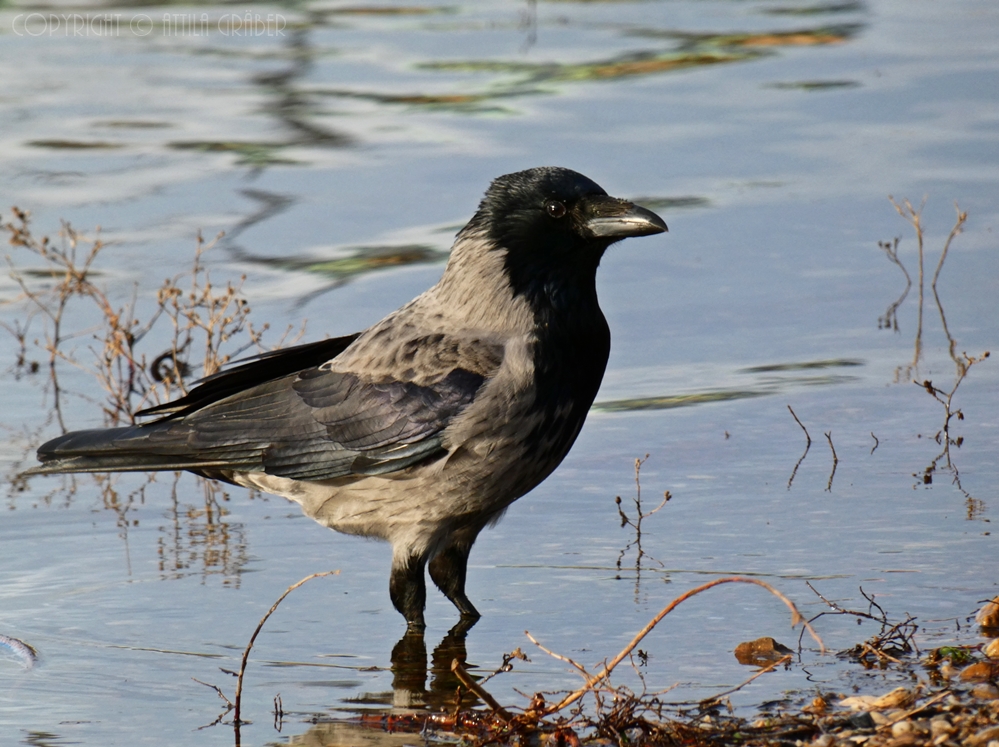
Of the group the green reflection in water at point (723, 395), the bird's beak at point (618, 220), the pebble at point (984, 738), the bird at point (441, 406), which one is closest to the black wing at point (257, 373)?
the bird at point (441, 406)

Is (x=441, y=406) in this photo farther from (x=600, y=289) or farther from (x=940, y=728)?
(x=600, y=289)

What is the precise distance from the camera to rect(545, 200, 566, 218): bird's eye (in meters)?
5.77

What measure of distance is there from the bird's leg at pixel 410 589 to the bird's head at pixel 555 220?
1.05 meters

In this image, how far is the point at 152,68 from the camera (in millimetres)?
14875

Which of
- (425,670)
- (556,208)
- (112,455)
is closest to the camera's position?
(425,670)

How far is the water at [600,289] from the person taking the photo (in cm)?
550

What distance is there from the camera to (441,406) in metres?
5.66

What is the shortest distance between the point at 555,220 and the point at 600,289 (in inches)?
138

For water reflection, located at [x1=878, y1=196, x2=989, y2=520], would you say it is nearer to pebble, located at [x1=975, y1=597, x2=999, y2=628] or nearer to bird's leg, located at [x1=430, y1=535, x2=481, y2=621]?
pebble, located at [x1=975, y1=597, x2=999, y2=628]

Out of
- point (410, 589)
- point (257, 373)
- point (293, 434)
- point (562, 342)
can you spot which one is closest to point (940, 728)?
point (562, 342)

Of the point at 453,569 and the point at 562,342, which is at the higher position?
the point at 562,342

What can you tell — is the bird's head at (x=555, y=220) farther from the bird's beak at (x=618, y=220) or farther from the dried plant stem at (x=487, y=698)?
the dried plant stem at (x=487, y=698)

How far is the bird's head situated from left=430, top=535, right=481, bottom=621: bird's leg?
989 mm

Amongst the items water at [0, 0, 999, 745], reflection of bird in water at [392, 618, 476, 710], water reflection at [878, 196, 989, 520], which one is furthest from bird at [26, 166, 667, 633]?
water reflection at [878, 196, 989, 520]
